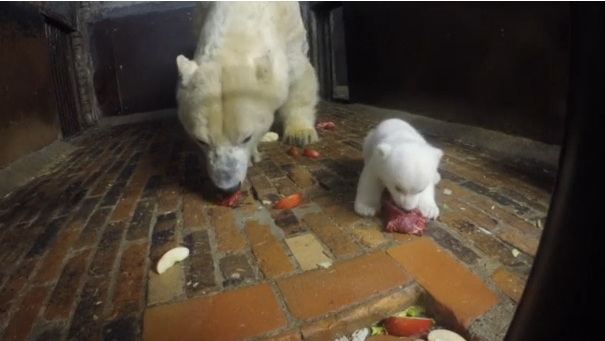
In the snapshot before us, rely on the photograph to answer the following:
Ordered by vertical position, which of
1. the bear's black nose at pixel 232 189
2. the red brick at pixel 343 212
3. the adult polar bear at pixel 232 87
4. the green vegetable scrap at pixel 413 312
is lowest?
the green vegetable scrap at pixel 413 312

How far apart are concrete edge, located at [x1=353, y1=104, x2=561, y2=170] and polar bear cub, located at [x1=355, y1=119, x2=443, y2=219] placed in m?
0.57

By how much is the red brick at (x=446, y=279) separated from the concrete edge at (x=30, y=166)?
228 cm

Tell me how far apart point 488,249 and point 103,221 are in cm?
146

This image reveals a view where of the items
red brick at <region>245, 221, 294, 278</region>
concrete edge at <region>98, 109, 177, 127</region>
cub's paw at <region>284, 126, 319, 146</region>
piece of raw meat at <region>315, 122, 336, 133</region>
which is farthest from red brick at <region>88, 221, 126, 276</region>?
concrete edge at <region>98, 109, 177, 127</region>

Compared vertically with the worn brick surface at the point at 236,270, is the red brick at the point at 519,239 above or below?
above

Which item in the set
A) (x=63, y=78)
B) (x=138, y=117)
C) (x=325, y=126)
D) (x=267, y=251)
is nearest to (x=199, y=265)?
(x=267, y=251)

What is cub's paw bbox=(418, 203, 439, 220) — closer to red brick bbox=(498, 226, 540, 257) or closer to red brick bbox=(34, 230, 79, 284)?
red brick bbox=(498, 226, 540, 257)

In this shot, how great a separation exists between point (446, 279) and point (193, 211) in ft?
3.39

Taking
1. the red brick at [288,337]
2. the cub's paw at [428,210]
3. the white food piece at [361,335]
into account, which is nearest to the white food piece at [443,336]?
the white food piece at [361,335]

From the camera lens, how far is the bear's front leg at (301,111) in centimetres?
276

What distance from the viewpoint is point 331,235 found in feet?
4.40

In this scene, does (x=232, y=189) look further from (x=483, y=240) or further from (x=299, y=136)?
(x=299, y=136)

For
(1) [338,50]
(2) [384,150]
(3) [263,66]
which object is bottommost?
(2) [384,150]

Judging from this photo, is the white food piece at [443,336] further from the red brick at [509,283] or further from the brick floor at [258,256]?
the red brick at [509,283]
